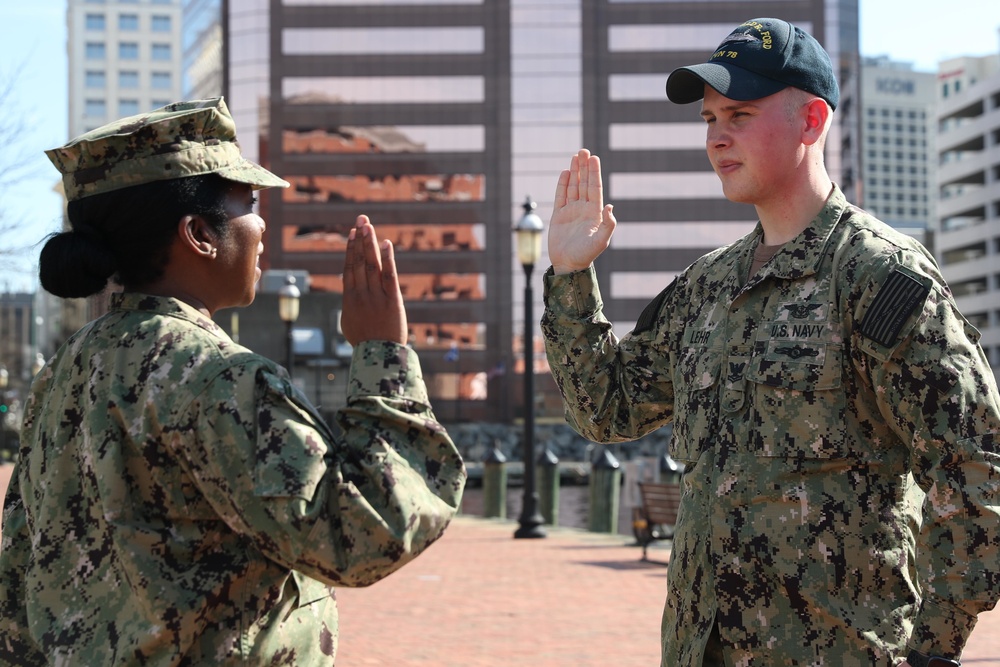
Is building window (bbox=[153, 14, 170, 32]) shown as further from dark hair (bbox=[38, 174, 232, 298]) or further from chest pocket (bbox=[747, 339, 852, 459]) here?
dark hair (bbox=[38, 174, 232, 298])

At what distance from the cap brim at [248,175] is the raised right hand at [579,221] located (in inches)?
41.9

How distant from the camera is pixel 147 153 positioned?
2.48 metres

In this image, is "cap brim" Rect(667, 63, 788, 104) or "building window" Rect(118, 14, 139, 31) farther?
"building window" Rect(118, 14, 139, 31)

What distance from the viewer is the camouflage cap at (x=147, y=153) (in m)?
2.47

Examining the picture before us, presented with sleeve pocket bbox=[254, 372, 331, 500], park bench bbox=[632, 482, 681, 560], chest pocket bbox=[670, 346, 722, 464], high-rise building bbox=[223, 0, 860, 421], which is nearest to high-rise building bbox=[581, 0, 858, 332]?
high-rise building bbox=[223, 0, 860, 421]

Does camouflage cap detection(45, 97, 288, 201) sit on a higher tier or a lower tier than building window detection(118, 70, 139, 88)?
lower

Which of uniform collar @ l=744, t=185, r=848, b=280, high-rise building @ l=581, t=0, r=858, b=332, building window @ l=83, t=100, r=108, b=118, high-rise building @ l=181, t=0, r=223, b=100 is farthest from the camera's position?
building window @ l=83, t=100, r=108, b=118

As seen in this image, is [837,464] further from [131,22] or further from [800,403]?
[131,22]

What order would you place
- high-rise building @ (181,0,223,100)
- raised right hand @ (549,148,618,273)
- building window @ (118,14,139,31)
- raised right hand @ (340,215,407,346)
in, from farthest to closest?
1. building window @ (118,14,139,31)
2. high-rise building @ (181,0,223,100)
3. raised right hand @ (549,148,618,273)
4. raised right hand @ (340,215,407,346)

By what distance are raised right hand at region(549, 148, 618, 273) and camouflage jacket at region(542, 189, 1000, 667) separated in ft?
1.50

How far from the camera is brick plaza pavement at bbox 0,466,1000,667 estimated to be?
881cm

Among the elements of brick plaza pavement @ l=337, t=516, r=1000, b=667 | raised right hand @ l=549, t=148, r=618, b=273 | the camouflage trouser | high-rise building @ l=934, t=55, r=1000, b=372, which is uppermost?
high-rise building @ l=934, t=55, r=1000, b=372

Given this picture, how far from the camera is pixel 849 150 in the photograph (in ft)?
291

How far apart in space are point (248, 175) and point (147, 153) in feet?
0.64
